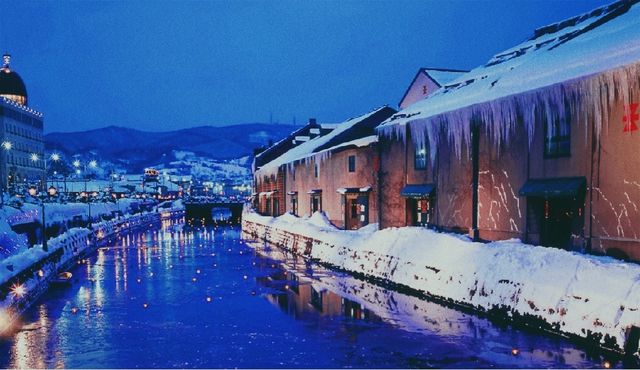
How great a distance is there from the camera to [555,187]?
18344 mm

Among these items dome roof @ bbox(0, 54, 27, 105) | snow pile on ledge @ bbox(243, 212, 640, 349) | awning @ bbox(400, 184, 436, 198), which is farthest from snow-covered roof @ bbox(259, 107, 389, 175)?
dome roof @ bbox(0, 54, 27, 105)

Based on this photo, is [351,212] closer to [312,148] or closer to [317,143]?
[312,148]

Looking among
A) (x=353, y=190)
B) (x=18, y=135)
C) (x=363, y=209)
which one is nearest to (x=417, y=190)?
(x=363, y=209)

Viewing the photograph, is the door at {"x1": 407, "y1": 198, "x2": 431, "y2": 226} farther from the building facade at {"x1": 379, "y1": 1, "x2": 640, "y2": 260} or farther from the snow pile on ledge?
the snow pile on ledge

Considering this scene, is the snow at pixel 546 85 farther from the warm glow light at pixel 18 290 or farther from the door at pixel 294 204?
the door at pixel 294 204

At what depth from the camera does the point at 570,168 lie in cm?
1817

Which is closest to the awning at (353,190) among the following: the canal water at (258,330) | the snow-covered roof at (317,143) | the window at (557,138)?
the snow-covered roof at (317,143)

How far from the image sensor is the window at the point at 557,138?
1831 cm

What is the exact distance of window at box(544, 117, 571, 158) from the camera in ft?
60.1

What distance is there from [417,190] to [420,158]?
1.62 meters

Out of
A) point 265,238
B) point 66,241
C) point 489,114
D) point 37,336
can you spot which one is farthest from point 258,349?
point 265,238

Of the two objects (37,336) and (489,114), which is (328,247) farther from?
(37,336)

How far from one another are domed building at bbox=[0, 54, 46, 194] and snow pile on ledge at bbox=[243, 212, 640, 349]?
7756 cm

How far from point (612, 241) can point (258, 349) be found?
35.2 ft
